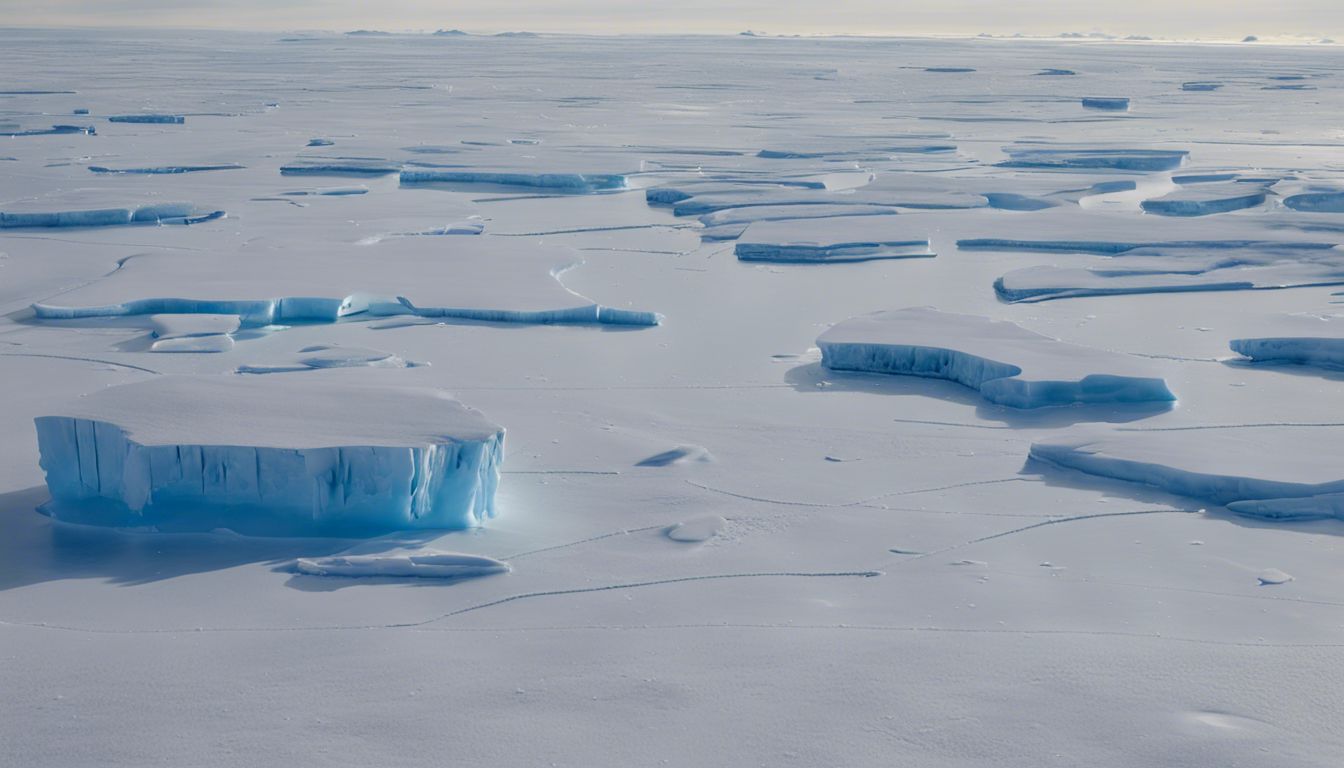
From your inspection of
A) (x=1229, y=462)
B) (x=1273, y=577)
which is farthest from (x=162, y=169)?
(x=1273, y=577)

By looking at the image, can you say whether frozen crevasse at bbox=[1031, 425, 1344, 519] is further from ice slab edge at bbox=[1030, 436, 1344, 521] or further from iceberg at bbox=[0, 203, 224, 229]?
iceberg at bbox=[0, 203, 224, 229]

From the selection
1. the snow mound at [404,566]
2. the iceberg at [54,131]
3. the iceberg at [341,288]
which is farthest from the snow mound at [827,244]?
the iceberg at [54,131]

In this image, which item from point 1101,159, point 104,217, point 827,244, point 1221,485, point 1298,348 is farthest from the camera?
point 1101,159

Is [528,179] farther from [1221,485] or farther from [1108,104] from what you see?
[1108,104]

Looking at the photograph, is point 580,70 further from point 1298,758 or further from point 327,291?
point 1298,758

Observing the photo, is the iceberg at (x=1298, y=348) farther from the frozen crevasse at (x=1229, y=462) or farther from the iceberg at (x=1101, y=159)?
the iceberg at (x=1101, y=159)

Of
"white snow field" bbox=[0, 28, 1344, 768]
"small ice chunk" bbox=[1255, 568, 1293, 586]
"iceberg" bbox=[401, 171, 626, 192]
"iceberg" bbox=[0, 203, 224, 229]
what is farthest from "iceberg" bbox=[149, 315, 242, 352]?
"iceberg" bbox=[401, 171, 626, 192]

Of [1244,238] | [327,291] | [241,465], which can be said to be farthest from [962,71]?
[241,465]
